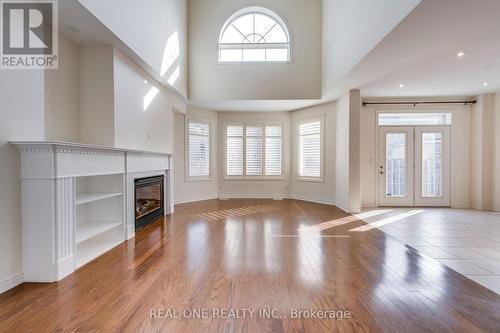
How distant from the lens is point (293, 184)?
791 cm

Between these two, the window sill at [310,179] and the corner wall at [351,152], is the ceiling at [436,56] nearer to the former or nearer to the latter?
the corner wall at [351,152]

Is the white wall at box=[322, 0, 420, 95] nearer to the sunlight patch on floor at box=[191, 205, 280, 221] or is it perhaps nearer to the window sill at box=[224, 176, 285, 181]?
the window sill at box=[224, 176, 285, 181]

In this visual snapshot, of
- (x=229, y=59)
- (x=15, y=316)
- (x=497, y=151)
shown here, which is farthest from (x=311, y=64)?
(x=15, y=316)

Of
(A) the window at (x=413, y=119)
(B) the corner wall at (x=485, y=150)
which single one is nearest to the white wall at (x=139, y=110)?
(A) the window at (x=413, y=119)

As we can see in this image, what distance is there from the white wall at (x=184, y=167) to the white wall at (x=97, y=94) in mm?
3104

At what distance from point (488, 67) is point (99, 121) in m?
6.55

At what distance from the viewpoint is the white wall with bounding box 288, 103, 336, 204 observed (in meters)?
6.82

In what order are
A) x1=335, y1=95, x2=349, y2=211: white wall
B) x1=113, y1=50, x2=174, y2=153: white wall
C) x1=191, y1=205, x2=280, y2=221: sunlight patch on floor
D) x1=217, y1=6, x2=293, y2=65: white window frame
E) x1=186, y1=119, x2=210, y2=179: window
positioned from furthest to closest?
1. x1=186, y1=119, x2=210, y2=179: window
2. x1=217, y1=6, x2=293, y2=65: white window frame
3. x1=335, y1=95, x2=349, y2=211: white wall
4. x1=191, y1=205, x2=280, y2=221: sunlight patch on floor
5. x1=113, y1=50, x2=174, y2=153: white wall

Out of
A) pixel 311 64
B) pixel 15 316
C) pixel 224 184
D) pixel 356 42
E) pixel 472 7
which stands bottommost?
pixel 15 316

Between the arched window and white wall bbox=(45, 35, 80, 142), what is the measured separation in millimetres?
3872

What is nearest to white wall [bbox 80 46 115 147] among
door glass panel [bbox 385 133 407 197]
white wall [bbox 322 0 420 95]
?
white wall [bbox 322 0 420 95]

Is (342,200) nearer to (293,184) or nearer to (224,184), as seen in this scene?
(293,184)

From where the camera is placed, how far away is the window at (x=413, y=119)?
650cm

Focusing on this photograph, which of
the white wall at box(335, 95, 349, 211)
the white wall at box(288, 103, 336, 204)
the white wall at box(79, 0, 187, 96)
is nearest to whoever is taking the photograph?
the white wall at box(79, 0, 187, 96)
